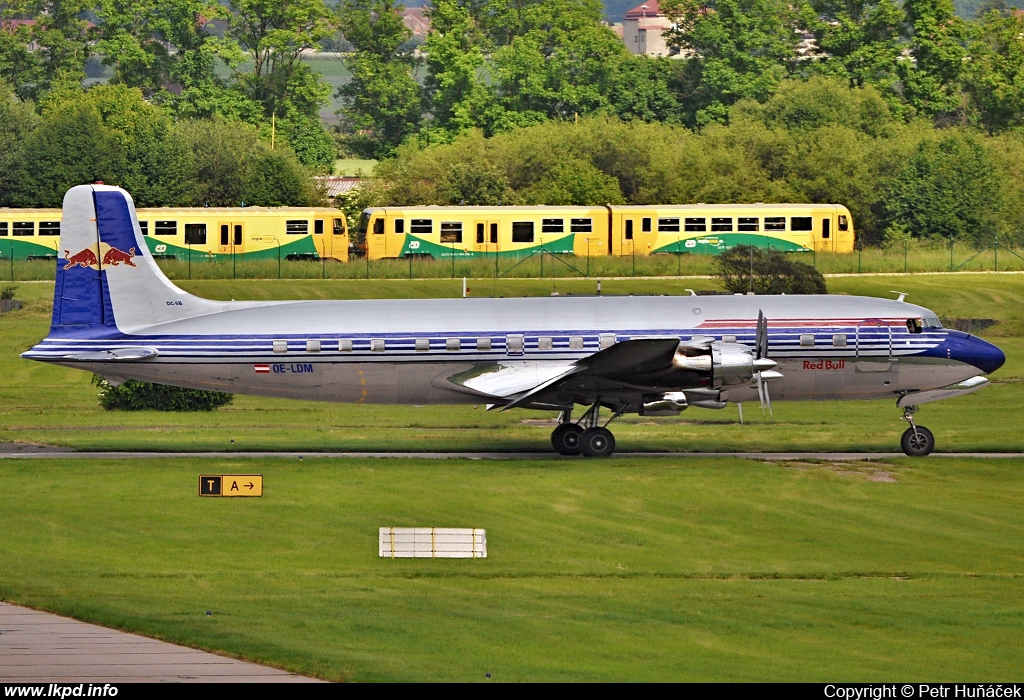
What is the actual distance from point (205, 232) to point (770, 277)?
36205 mm

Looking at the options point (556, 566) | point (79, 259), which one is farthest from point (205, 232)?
point (556, 566)

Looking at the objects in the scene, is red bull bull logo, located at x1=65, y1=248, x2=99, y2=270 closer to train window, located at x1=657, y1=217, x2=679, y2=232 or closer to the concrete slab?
the concrete slab

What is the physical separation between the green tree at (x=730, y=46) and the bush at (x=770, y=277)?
244ft

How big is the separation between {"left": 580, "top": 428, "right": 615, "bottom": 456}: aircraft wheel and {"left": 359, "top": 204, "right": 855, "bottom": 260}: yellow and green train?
45.6 meters

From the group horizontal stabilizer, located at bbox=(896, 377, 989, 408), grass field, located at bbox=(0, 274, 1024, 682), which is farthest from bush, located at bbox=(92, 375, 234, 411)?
horizontal stabilizer, located at bbox=(896, 377, 989, 408)

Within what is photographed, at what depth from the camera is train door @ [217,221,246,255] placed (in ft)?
276

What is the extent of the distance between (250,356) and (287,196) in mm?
69496

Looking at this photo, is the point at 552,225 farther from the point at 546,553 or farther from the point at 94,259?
the point at 546,553

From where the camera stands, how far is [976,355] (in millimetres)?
39031

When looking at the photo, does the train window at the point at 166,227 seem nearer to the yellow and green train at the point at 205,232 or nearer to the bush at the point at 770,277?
the yellow and green train at the point at 205,232

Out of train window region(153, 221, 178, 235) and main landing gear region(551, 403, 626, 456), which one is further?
train window region(153, 221, 178, 235)

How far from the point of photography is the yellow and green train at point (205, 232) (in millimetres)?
83625
